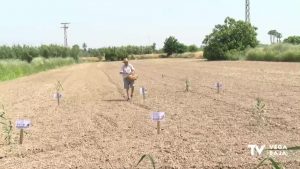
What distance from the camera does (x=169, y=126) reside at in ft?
40.1

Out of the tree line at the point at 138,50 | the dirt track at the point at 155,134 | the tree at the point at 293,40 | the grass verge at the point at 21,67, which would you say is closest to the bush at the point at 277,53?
the tree at the point at 293,40

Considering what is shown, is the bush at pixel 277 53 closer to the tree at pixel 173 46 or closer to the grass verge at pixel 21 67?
the grass verge at pixel 21 67

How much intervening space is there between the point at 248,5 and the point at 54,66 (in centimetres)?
2555

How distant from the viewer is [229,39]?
73.9 meters

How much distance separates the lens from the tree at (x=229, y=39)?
7300cm

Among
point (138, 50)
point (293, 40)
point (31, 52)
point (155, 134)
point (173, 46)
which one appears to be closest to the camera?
point (155, 134)

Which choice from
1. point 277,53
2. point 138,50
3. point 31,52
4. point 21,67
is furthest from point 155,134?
point 138,50

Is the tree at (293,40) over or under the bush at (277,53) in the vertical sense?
over

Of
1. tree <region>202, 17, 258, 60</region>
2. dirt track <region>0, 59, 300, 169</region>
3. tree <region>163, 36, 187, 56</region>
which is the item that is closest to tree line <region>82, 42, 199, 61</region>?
tree <region>163, 36, 187, 56</region>

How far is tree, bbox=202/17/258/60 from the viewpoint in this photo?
73.0m

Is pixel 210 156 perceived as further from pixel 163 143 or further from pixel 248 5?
pixel 248 5

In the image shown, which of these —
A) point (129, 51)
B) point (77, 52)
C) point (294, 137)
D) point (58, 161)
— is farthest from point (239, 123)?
point (129, 51)

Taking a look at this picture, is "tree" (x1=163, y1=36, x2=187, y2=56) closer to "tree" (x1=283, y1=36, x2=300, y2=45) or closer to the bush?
"tree" (x1=283, y1=36, x2=300, y2=45)

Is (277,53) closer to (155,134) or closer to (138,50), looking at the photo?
(155,134)
